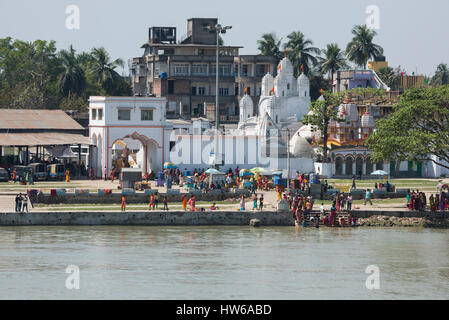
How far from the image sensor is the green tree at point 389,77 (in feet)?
414

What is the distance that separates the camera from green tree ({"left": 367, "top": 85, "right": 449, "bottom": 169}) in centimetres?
5894

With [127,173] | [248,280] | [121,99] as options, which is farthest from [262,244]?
[121,99]

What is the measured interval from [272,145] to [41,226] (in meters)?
33.8

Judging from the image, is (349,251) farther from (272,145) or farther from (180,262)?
(272,145)

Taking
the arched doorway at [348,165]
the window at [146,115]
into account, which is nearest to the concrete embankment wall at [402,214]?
the arched doorway at [348,165]

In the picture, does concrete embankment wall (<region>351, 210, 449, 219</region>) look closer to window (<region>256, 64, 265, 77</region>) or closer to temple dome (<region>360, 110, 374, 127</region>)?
temple dome (<region>360, 110, 374, 127</region>)

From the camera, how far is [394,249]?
5028cm

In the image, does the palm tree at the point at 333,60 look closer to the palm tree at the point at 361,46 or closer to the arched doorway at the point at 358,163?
the palm tree at the point at 361,46

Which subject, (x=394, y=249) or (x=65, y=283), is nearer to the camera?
(x=65, y=283)

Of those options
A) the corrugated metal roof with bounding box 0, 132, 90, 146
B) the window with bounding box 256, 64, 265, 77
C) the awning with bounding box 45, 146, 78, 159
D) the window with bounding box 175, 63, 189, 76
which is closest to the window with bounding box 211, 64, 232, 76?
the window with bounding box 175, 63, 189, 76
